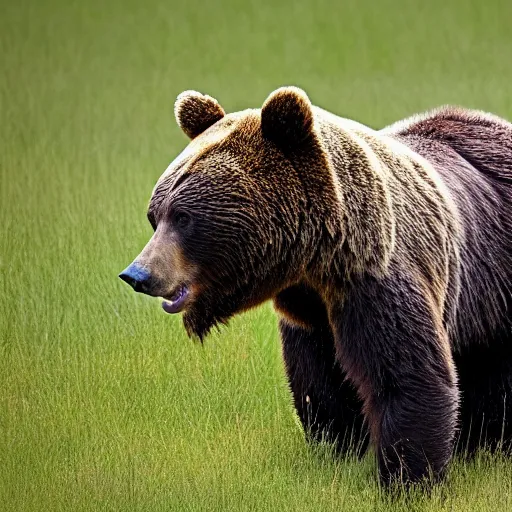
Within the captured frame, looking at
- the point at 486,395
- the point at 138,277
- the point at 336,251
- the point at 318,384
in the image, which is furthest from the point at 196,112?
the point at 486,395

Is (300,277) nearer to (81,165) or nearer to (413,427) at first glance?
(413,427)

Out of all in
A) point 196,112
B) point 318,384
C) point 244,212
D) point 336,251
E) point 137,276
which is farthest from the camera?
point 318,384

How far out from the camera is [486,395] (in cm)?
557

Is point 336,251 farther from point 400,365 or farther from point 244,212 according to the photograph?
point 400,365

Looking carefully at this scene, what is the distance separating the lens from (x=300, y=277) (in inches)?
191

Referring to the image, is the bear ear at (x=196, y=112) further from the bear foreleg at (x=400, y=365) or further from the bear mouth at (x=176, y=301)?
the bear foreleg at (x=400, y=365)

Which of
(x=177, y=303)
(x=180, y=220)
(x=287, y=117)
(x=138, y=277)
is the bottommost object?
(x=177, y=303)

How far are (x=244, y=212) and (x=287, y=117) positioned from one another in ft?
1.39

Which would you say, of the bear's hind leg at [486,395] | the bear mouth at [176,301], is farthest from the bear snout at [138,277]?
the bear's hind leg at [486,395]

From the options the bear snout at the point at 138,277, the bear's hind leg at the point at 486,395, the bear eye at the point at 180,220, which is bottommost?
the bear's hind leg at the point at 486,395

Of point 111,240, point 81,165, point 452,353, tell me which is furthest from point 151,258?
point 81,165

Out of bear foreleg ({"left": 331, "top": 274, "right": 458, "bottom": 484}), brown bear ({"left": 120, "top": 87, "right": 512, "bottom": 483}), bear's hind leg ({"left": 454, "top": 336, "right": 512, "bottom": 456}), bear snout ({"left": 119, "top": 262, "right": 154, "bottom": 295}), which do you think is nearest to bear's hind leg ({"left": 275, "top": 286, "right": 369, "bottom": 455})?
brown bear ({"left": 120, "top": 87, "right": 512, "bottom": 483})

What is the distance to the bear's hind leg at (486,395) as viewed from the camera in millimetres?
5500

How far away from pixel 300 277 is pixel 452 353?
3.16ft
